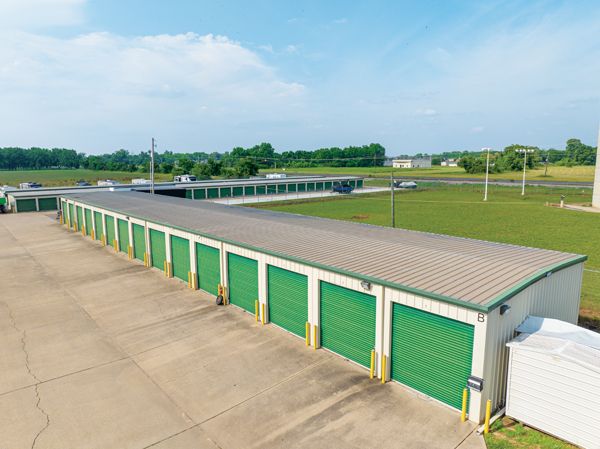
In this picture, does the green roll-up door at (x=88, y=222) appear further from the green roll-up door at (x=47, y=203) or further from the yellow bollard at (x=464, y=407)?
the yellow bollard at (x=464, y=407)

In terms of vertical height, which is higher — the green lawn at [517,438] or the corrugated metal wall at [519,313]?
the corrugated metal wall at [519,313]

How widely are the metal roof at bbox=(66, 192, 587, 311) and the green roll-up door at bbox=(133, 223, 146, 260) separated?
9.54 ft

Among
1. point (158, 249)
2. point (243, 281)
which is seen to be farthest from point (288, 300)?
point (158, 249)

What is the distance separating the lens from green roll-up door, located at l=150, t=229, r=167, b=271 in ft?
74.5

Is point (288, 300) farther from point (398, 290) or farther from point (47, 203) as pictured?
point (47, 203)

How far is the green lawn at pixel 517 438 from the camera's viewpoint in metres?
8.66

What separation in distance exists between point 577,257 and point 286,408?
437 inches

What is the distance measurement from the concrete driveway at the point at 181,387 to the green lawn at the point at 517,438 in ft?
1.94

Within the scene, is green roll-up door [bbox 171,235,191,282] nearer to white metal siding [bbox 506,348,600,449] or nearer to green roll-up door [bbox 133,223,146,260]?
green roll-up door [bbox 133,223,146,260]

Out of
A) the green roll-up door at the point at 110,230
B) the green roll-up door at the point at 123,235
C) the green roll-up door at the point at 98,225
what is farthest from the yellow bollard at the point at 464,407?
the green roll-up door at the point at 98,225

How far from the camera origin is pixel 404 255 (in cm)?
1404

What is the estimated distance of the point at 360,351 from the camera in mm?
12211

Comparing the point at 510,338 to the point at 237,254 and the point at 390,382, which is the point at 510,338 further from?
the point at 237,254

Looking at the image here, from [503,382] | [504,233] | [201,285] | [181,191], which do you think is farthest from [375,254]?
[181,191]
